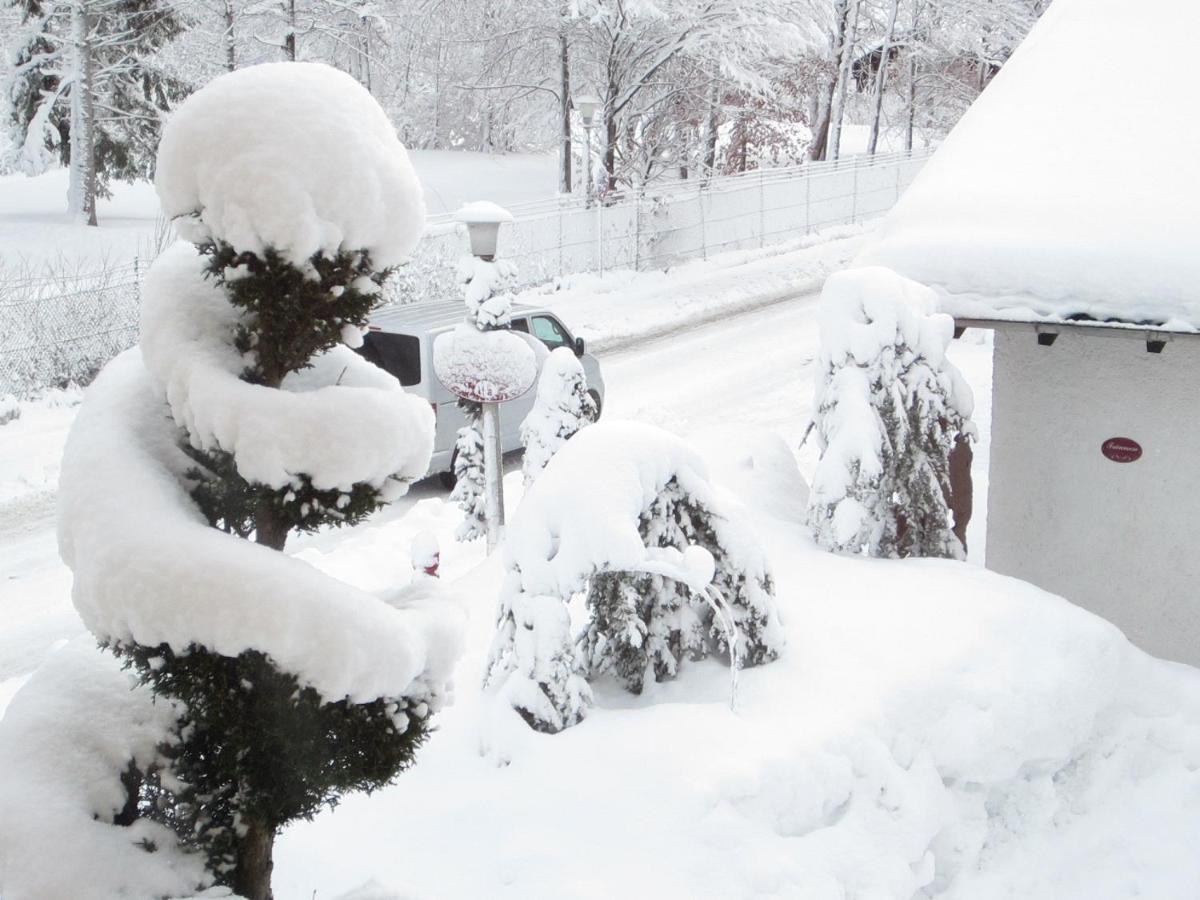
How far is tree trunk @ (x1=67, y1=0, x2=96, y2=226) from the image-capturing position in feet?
65.7

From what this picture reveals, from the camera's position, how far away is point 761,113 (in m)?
27.6

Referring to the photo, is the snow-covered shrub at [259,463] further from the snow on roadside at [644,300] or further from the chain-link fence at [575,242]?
the chain-link fence at [575,242]

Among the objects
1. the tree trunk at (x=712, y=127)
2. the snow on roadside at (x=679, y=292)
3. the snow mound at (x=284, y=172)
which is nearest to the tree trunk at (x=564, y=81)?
the tree trunk at (x=712, y=127)

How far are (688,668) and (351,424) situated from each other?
3.01 metres

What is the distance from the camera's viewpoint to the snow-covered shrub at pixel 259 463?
2.91 meters

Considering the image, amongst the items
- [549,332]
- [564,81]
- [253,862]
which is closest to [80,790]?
[253,862]

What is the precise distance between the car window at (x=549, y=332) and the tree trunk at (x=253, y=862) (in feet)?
32.2

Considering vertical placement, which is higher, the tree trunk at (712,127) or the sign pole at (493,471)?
the tree trunk at (712,127)

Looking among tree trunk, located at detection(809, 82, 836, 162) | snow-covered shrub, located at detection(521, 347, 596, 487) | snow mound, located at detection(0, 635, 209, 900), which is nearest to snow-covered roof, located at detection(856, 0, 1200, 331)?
snow-covered shrub, located at detection(521, 347, 596, 487)

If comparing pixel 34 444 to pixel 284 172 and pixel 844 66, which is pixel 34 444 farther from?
pixel 844 66

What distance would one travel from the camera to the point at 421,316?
38.2 feet

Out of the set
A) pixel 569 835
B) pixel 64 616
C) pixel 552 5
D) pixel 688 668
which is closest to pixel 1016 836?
pixel 688 668

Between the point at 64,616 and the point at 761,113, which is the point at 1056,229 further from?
the point at 761,113

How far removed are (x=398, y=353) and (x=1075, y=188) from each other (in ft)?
21.0
